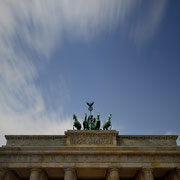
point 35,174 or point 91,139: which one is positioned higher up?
point 91,139

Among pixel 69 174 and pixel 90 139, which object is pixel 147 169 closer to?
pixel 90 139

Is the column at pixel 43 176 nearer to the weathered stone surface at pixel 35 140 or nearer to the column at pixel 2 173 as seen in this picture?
the weathered stone surface at pixel 35 140

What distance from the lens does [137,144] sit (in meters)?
25.5

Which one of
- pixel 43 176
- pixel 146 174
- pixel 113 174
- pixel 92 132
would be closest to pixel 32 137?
pixel 43 176

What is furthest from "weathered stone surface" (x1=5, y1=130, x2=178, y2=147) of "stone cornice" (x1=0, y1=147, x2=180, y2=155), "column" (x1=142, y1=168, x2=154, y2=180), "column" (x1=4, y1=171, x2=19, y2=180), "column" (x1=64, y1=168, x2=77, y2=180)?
"column" (x1=142, y1=168, x2=154, y2=180)

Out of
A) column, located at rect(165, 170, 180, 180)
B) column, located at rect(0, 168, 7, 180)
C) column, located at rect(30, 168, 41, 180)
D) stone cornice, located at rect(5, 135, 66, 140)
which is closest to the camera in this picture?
column, located at rect(30, 168, 41, 180)

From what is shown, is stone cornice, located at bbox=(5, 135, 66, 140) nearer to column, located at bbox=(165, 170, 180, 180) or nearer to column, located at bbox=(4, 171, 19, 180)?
column, located at bbox=(4, 171, 19, 180)

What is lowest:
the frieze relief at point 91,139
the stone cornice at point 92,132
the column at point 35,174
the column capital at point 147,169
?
the column at point 35,174

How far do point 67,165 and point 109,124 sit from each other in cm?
718

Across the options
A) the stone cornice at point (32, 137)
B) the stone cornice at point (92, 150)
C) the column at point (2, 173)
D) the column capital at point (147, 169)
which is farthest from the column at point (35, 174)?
the column capital at point (147, 169)

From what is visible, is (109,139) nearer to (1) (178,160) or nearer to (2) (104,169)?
(2) (104,169)

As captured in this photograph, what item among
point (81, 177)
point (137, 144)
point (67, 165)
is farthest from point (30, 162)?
point (137, 144)

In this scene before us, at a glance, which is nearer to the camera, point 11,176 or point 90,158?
point 90,158

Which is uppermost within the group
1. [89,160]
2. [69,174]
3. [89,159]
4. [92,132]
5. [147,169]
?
[92,132]
